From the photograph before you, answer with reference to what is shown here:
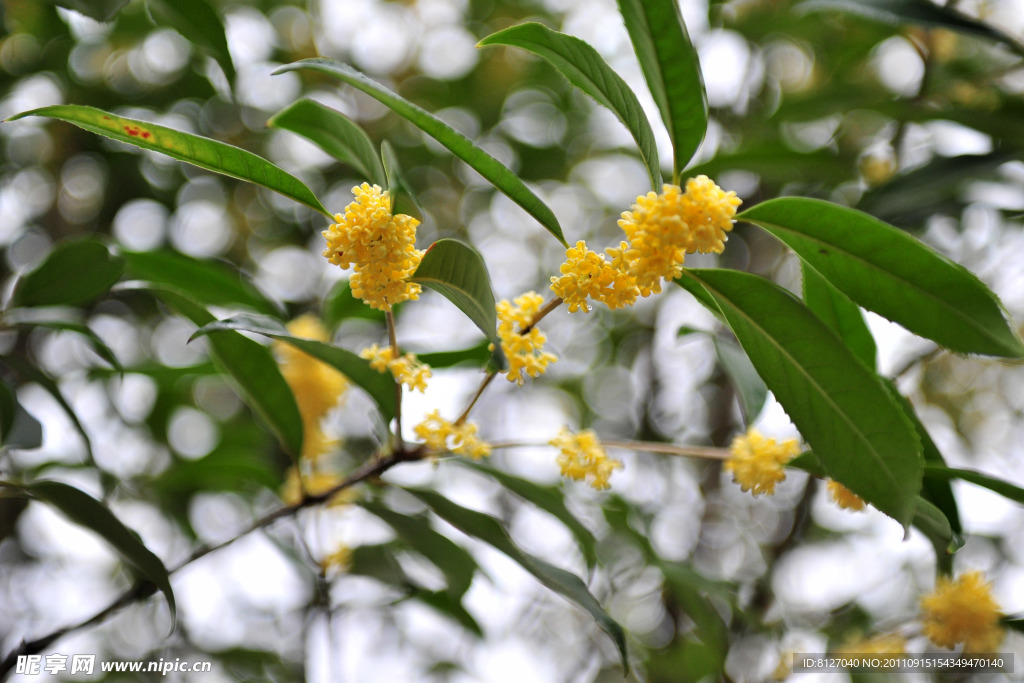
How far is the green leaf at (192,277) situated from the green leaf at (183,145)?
665 mm

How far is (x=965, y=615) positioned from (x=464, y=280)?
1.44 metres

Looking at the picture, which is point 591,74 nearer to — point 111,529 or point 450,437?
point 450,437

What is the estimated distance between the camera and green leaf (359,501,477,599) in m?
1.39

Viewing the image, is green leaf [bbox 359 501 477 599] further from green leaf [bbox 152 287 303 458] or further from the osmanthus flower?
the osmanthus flower

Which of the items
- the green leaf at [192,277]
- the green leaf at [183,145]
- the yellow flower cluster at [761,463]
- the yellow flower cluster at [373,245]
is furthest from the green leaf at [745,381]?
the green leaf at [192,277]

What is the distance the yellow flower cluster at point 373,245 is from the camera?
0.84 meters

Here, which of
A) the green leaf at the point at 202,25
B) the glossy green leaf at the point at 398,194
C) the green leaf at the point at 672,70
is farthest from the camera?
the green leaf at the point at 202,25

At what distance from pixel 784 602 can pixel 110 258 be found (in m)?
2.21

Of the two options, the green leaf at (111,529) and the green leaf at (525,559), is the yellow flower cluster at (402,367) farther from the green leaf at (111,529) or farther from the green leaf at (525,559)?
the green leaf at (111,529)

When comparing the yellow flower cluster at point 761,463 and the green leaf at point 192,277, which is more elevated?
the yellow flower cluster at point 761,463

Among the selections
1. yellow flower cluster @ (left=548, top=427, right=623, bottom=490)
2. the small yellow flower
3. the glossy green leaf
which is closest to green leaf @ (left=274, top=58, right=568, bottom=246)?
the glossy green leaf

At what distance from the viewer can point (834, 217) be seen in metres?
0.89

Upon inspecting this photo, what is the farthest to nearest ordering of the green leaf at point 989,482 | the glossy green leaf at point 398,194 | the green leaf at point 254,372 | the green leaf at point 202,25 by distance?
1. the green leaf at point 202,25
2. the green leaf at point 254,372
3. the green leaf at point 989,482
4. the glossy green leaf at point 398,194

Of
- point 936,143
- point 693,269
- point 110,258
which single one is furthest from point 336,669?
point 936,143
